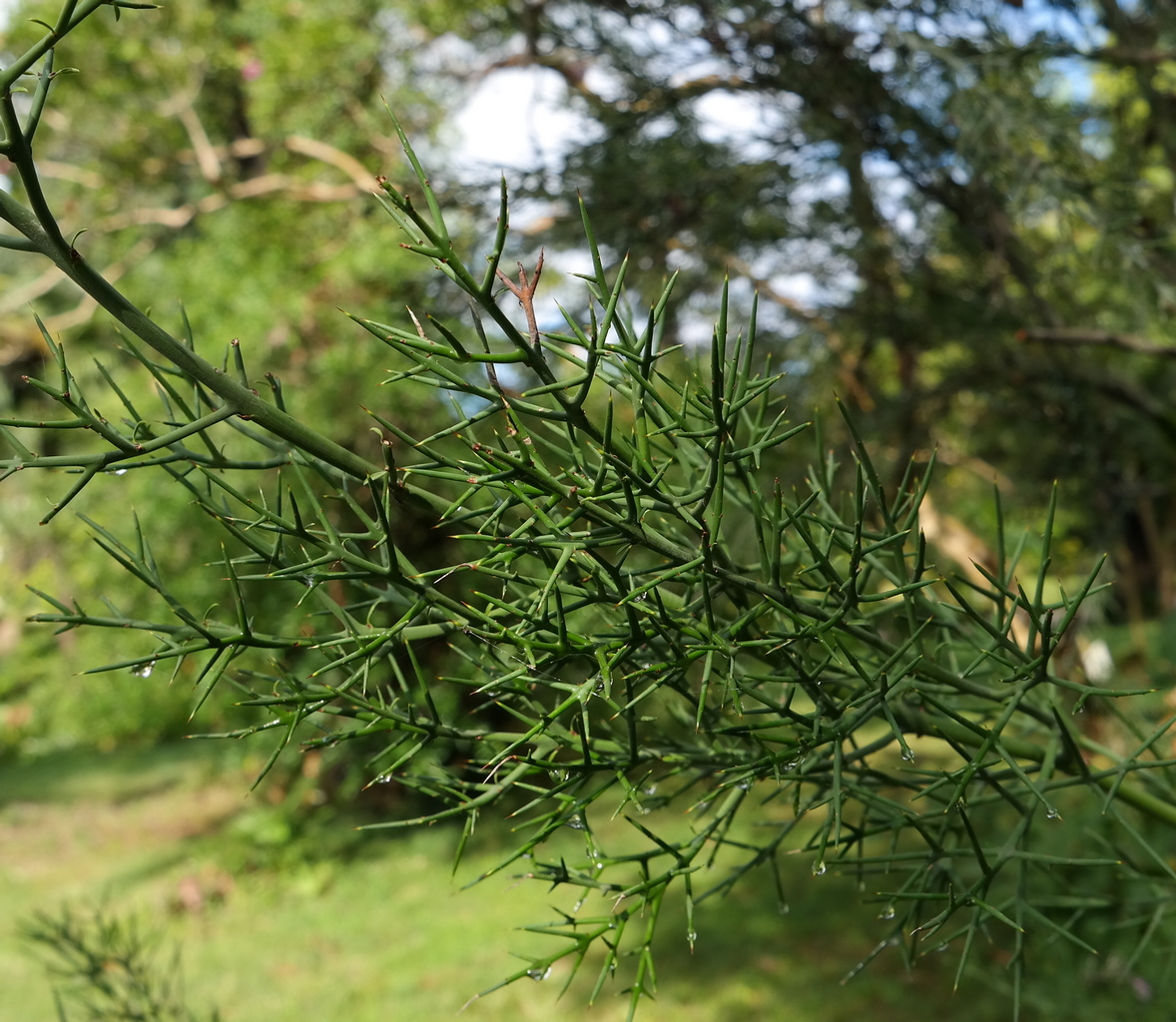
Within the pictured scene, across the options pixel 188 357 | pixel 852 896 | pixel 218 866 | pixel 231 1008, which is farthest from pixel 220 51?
pixel 188 357

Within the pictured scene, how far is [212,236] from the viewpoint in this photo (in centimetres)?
919

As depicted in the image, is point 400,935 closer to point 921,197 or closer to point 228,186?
point 921,197

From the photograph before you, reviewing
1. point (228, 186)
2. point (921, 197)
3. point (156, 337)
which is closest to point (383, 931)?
point (921, 197)

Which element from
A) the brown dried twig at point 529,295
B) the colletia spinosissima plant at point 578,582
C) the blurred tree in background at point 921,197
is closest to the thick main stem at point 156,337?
the colletia spinosissima plant at point 578,582

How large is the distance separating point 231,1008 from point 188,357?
5.78 metres

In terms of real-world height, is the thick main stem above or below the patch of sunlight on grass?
above

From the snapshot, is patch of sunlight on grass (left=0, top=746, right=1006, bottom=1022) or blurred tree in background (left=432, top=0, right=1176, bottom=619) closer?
blurred tree in background (left=432, top=0, right=1176, bottom=619)

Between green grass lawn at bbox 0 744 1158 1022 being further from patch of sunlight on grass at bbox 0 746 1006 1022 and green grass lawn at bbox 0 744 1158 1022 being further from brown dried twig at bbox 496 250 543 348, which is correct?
brown dried twig at bbox 496 250 543 348

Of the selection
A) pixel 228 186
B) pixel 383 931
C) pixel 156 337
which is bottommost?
pixel 383 931

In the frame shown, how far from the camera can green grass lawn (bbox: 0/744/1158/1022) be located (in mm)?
5223

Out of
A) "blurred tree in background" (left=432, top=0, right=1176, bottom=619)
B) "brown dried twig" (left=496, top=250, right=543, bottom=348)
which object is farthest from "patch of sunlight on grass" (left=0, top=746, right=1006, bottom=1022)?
"brown dried twig" (left=496, top=250, right=543, bottom=348)

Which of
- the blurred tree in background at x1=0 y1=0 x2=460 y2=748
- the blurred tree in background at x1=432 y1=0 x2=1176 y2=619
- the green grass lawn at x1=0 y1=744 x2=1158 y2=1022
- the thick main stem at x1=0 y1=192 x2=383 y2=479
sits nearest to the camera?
the thick main stem at x1=0 y1=192 x2=383 y2=479

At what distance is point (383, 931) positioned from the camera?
667 cm

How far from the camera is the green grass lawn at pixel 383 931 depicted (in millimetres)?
5223
